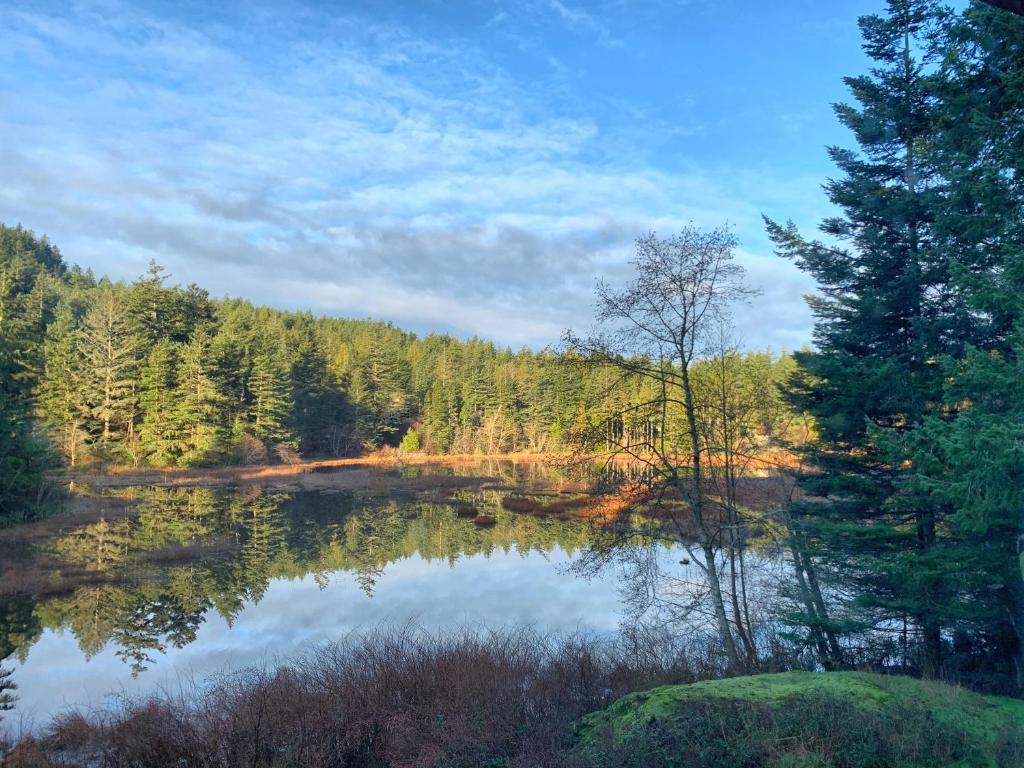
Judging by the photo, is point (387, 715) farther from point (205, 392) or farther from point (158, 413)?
point (158, 413)

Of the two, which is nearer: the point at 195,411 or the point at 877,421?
the point at 877,421

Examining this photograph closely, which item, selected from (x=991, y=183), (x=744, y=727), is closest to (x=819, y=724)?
(x=744, y=727)

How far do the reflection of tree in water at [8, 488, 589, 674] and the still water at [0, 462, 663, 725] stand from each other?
0.26ft

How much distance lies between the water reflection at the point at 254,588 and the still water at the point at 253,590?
0.21 ft

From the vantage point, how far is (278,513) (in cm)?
3691

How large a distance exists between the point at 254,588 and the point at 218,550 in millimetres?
6142

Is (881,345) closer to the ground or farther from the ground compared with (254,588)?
farther from the ground

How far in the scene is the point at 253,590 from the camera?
21766 millimetres

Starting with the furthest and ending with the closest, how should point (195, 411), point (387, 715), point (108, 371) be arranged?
point (195, 411) < point (108, 371) < point (387, 715)

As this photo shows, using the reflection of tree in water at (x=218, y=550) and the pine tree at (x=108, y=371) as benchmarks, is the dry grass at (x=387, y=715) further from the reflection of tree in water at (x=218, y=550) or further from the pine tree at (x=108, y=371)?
the pine tree at (x=108, y=371)

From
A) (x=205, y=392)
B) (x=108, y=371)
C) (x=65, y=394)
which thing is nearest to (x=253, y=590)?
(x=205, y=392)

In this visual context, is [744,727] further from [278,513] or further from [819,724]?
[278,513]

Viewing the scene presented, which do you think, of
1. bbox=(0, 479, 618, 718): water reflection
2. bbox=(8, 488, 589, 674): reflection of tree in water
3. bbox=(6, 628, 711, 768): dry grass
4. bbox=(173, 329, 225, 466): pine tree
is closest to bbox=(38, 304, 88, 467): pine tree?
bbox=(173, 329, 225, 466): pine tree

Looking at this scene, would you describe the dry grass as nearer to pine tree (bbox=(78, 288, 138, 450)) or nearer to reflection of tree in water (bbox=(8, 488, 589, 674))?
reflection of tree in water (bbox=(8, 488, 589, 674))
